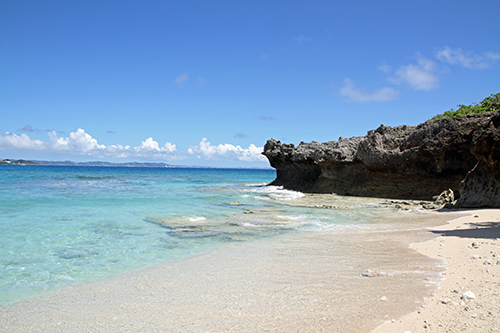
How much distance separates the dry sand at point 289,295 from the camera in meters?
3.56

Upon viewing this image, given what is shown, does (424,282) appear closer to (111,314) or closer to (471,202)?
(111,314)

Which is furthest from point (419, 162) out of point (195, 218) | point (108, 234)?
point (108, 234)

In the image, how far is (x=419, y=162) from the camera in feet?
62.6

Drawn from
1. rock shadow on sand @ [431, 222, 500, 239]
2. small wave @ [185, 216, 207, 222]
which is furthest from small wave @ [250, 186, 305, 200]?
rock shadow on sand @ [431, 222, 500, 239]

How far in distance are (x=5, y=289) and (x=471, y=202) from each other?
15.0 metres

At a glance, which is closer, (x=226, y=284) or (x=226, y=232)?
(x=226, y=284)

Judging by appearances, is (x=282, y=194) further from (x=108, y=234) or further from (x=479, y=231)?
(x=479, y=231)

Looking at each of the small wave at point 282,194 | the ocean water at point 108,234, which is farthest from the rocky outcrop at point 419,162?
the ocean water at point 108,234

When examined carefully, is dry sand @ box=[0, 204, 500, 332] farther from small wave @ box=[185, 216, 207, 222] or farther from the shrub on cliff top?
the shrub on cliff top

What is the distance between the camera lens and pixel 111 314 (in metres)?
4.12

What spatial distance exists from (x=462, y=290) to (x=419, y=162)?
55.0 ft

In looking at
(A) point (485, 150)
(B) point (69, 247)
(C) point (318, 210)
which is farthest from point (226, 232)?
(A) point (485, 150)

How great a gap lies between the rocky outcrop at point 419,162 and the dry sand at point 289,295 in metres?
6.81

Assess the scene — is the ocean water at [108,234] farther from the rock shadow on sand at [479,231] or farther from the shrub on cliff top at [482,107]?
the shrub on cliff top at [482,107]
